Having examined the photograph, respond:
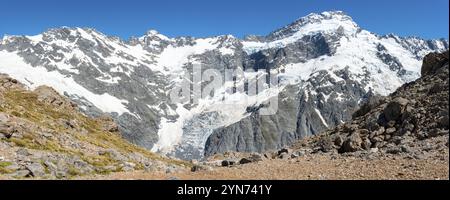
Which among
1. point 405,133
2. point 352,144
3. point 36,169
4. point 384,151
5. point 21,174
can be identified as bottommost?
point 21,174

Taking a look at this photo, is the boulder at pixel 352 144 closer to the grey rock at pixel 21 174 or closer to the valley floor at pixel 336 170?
the valley floor at pixel 336 170

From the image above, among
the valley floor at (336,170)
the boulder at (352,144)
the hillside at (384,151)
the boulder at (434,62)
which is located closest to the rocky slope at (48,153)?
the hillside at (384,151)

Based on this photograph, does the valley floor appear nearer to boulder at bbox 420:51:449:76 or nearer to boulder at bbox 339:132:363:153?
boulder at bbox 339:132:363:153

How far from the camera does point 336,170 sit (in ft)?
117

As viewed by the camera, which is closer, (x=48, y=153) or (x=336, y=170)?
(x=336, y=170)

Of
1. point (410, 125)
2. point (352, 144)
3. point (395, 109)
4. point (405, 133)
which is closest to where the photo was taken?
point (405, 133)

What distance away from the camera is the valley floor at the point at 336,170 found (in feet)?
106

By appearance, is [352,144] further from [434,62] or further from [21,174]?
[21,174]

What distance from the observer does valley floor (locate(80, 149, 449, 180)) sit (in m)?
32.3

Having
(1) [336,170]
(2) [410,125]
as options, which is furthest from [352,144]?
(1) [336,170]

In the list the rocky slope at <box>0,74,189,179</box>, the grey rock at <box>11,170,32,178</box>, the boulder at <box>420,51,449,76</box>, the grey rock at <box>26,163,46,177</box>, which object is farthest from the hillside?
the rocky slope at <box>0,74,189,179</box>
